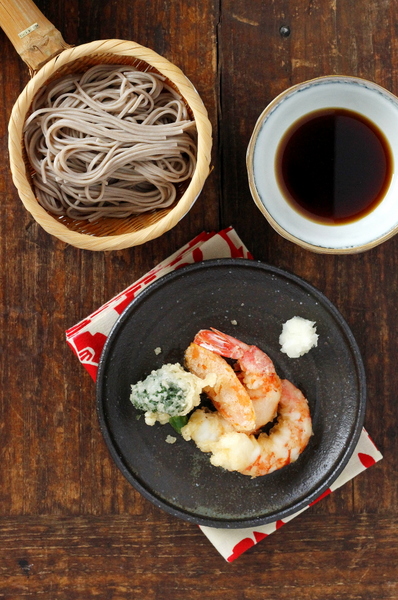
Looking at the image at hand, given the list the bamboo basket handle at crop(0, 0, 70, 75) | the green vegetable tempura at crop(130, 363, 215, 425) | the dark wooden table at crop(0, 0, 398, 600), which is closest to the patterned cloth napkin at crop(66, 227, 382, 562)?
the dark wooden table at crop(0, 0, 398, 600)

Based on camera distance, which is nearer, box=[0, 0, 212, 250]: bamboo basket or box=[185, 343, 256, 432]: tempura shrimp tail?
box=[0, 0, 212, 250]: bamboo basket

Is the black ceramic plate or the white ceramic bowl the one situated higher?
Result: the white ceramic bowl

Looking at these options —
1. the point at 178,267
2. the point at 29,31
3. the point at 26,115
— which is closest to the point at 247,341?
the point at 178,267

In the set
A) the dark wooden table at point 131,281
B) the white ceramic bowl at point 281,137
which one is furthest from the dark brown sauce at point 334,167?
the dark wooden table at point 131,281

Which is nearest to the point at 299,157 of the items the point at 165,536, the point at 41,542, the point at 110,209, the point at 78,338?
the point at 110,209

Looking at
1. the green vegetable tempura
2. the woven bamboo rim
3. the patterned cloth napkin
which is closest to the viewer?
the woven bamboo rim

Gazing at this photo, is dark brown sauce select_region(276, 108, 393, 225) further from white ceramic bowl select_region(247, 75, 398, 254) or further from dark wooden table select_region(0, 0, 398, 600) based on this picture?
dark wooden table select_region(0, 0, 398, 600)

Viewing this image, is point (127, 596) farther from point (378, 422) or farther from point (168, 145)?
point (168, 145)
